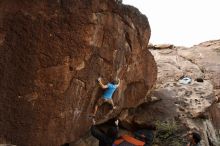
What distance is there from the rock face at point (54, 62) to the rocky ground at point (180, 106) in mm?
1846

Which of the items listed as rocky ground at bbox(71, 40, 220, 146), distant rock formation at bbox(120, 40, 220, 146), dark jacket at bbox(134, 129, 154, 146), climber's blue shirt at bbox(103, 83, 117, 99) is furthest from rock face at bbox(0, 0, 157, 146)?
distant rock formation at bbox(120, 40, 220, 146)

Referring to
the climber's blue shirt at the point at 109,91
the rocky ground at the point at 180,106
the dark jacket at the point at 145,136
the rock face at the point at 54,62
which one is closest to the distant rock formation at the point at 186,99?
the rocky ground at the point at 180,106

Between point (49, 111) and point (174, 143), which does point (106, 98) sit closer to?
point (49, 111)

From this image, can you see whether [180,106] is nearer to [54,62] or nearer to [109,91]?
[109,91]

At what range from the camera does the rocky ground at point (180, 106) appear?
39.8 ft

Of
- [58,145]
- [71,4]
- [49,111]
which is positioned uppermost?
[71,4]

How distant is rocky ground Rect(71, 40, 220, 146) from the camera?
12125 mm

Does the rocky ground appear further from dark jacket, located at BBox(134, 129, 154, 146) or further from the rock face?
the rock face

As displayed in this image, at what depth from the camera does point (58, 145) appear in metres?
8.31

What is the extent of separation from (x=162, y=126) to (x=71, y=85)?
516 centimetres

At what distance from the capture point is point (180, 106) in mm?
13523

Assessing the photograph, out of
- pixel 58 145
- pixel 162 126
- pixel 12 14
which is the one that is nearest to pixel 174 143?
pixel 162 126

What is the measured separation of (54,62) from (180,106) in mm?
7318

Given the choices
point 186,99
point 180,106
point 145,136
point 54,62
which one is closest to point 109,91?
point 54,62
